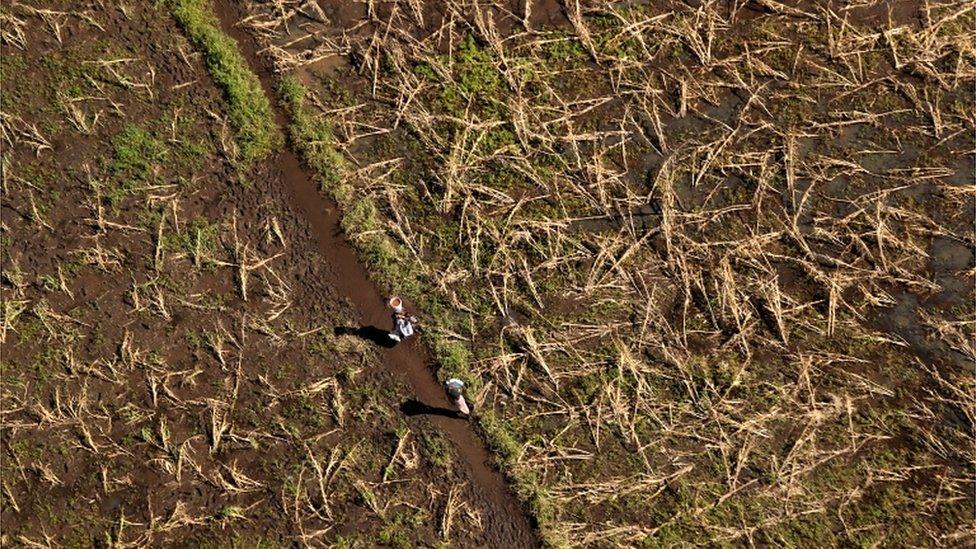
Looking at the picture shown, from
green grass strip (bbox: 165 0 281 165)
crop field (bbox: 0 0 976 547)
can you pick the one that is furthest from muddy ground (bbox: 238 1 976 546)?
green grass strip (bbox: 165 0 281 165)

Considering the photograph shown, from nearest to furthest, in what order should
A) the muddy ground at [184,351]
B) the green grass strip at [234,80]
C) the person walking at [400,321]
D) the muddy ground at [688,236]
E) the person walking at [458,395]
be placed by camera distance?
the person walking at [458,395], the person walking at [400,321], the muddy ground at [688,236], the muddy ground at [184,351], the green grass strip at [234,80]

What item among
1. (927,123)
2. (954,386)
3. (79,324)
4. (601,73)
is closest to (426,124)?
(601,73)

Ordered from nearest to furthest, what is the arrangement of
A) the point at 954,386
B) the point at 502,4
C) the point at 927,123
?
the point at 954,386
the point at 927,123
the point at 502,4

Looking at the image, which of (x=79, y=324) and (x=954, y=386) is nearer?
(x=954, y=386)

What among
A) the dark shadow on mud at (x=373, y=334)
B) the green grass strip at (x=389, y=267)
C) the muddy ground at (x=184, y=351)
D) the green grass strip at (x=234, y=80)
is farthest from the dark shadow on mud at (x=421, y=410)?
the green grass strip at (x=234, y=80)

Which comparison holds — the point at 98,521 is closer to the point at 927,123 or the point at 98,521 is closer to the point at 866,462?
the point at 866,462

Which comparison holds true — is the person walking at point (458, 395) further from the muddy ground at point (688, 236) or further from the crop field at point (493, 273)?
the muddy ground at point (688, 236)

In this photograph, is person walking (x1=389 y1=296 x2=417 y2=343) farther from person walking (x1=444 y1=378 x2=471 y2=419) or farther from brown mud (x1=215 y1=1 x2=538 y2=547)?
person walking (x1=444 y1=378 x2=471 y2=419)
